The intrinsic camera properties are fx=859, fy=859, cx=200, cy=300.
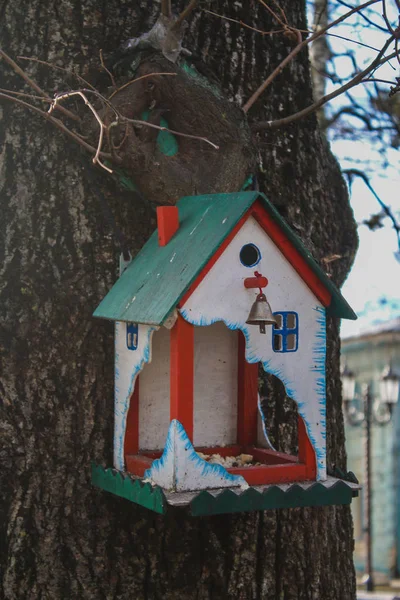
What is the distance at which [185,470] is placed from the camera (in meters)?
Answer: 1.86

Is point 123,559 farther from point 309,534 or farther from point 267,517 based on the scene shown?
point 309,534

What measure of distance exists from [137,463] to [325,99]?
1.06 meters

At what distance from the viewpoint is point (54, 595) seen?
7.22 feet

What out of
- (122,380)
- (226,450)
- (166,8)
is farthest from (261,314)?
(166,8)

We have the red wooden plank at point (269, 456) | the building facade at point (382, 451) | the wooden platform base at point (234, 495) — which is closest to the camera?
the wooden platform base at point (234, 495)

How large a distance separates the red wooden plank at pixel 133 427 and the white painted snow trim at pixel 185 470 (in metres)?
0.32

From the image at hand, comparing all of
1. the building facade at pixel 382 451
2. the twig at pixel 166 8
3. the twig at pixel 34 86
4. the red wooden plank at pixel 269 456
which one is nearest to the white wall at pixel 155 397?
the red wooden plank at pixel 269 456

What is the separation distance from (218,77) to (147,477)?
1.23 meters

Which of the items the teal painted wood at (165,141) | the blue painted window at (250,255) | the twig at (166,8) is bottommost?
the blue painted window at (250,255)

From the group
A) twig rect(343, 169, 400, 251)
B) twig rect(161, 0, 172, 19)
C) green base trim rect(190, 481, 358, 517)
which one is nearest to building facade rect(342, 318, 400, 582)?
twig rect(343, 169, 400, 251)

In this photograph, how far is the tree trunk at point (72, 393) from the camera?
7.26 feet

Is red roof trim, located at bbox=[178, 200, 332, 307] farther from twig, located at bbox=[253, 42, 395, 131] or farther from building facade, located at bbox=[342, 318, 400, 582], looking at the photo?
building facade, located at bbox=[342, 318, 400, 582]

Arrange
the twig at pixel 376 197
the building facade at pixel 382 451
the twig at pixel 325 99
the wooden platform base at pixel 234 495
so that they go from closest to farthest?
the wooden platform base at pixel 234 495
the twig at pixel 325 99
the twig at pixel 376 197
the building facade at pixel 382 451

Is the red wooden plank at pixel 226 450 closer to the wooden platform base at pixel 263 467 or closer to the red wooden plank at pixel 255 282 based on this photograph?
the wooden platform base at pixel 263 467
